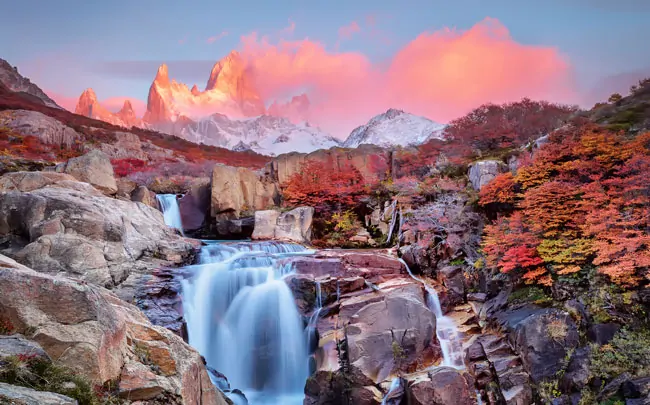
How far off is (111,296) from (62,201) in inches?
327

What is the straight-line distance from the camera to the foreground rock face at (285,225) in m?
24.1

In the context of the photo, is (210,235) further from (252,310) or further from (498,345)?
(498,345)

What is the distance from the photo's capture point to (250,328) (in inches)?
566

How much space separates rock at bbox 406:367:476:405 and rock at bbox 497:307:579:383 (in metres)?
1.95

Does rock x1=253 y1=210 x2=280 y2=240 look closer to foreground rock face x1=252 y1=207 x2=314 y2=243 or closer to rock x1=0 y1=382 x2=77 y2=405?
foreground rock face x1=252 y1=207 x2=314 y2=243

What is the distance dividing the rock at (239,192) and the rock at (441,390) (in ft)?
61.4

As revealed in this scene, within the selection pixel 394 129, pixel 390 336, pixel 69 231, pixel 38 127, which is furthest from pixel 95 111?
pixel 390 336

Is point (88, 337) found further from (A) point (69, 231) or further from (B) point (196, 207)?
(B) point (196, 207)

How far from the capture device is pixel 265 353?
14008mm

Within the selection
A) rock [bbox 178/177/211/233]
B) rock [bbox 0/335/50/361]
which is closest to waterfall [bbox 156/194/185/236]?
rock [bbox 178/177/211/233]

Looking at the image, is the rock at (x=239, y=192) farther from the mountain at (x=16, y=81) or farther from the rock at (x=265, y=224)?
the mountain at (x=16, y=81)

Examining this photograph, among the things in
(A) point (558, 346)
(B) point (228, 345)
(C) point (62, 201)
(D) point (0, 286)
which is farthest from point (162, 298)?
(A) point (558, 346)

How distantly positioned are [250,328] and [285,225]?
10.6 metres

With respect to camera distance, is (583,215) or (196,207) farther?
(196,207)
